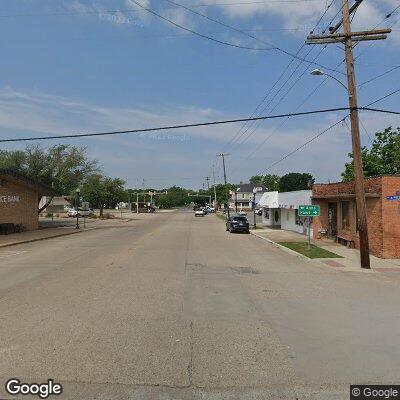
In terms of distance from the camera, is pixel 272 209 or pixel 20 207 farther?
pixel 272 209

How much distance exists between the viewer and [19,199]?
122ft

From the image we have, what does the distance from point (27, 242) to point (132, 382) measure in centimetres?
2412

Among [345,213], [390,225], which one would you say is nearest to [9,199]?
[345,213]

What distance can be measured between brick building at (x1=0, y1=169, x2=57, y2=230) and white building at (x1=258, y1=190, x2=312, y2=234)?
790 inches

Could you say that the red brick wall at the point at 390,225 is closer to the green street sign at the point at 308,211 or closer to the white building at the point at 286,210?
the green street sign at the point at 308,211

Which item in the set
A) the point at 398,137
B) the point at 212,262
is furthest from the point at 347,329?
the point at 398,137

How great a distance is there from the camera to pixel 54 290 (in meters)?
11.6

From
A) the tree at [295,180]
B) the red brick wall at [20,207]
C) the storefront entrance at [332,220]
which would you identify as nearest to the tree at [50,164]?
the red brick wall at [20,207]

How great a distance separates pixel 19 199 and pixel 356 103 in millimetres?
28079

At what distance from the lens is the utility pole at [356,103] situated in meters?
17.5

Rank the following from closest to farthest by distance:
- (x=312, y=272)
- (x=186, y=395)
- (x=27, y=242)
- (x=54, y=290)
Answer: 1. (x=186, y=395)
2. (x=54, y=290)
3. (x=312, y=272)
4. (x=27, y=242)

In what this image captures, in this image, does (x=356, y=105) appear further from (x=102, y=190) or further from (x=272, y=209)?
(x=102, y=190)

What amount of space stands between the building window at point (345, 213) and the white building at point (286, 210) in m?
5.43

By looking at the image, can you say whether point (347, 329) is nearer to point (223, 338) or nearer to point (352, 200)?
point (223, 338)
